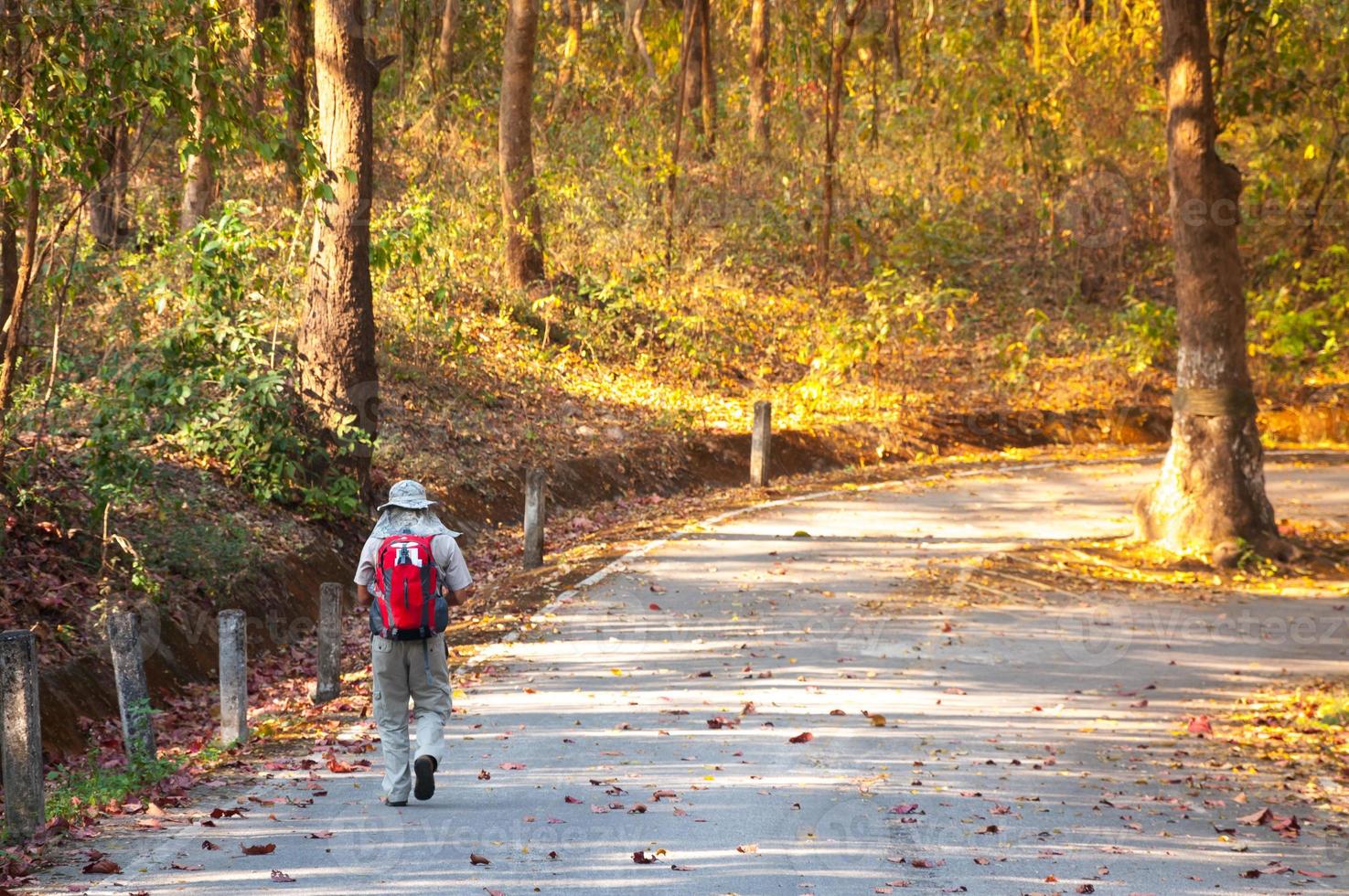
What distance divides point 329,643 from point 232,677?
1231 mm

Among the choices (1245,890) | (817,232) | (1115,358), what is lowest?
(1245,890)

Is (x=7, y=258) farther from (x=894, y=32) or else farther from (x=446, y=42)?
(x=894, y=32)

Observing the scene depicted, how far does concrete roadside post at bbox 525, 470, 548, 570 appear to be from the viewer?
1555 centimetres

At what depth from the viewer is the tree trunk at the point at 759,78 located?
1468 inches

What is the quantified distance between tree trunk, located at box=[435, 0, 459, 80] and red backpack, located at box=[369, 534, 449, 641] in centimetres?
2569

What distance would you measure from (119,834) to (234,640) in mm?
2274

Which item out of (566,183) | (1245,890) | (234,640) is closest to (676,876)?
(1245,890)

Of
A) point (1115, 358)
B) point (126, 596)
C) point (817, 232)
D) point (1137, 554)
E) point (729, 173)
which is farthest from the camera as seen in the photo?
point (729, 173)

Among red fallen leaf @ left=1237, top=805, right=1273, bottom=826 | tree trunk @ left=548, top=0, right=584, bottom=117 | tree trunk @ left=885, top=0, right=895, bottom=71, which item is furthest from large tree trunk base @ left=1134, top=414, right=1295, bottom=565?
tree trunk @ left=885, top=0, right=895, bottom=71

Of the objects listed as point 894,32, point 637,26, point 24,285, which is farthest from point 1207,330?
point 894,32

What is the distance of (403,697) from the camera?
809 cm

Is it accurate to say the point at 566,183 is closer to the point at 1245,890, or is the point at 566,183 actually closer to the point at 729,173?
the point at 729,173

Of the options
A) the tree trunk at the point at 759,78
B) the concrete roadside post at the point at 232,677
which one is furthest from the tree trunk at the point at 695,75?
the concrete roadside post at the point at 232,677

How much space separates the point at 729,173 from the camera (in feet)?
121
